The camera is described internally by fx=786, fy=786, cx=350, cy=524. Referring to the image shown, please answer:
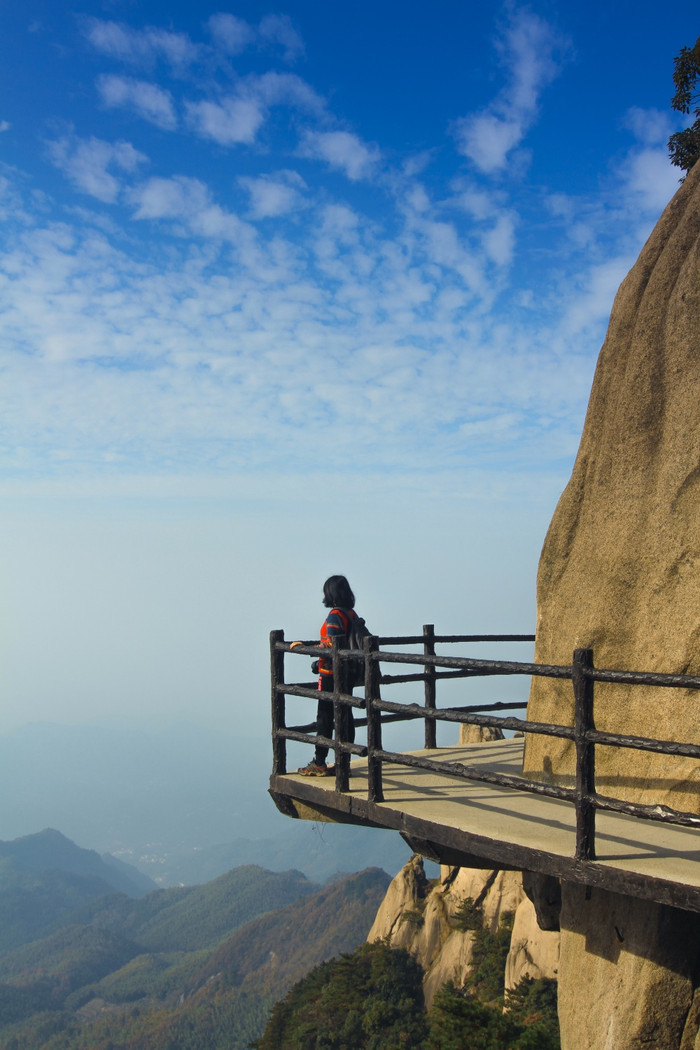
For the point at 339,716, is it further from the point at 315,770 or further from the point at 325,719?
the point at 315,770

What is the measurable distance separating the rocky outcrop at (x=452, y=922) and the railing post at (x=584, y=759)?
16880mm

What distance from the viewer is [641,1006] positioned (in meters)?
5.70

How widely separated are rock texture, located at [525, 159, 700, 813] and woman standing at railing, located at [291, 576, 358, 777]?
78.5 inches

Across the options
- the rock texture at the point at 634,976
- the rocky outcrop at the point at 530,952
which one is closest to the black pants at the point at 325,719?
the rock texture at the point at 634,976

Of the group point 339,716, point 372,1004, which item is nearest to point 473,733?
point 339,716

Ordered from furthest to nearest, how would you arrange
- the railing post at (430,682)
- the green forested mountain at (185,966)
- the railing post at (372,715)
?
the green forested mountain at (185,966) → the railing post at (430,682) → the railing post at (372,715)

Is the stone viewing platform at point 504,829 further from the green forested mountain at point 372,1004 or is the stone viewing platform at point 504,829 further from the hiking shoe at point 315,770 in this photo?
the green forested mountain at point 372,1004

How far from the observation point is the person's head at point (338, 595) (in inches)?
326

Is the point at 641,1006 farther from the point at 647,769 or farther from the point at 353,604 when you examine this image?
the point at 353,604

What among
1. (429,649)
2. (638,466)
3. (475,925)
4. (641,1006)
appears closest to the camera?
(641,1006)

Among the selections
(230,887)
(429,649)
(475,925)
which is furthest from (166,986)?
(429,649)

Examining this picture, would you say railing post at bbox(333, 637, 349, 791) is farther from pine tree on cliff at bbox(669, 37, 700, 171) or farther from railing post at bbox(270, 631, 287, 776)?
pine tree on cliff at bbox(669, 37, 700, 171)

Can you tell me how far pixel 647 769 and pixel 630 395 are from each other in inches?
131

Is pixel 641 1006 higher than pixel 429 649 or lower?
lower
